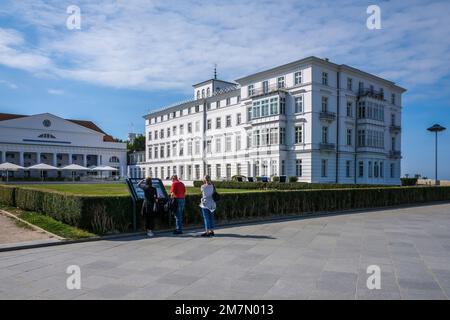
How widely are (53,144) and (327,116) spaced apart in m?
59.6

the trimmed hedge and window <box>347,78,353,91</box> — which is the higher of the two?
window <box>347,78,353,91</box>

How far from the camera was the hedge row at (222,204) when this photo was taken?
1138cm

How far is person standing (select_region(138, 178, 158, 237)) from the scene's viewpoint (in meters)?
11.4

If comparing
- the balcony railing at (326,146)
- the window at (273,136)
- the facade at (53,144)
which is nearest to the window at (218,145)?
the window at (273,136)

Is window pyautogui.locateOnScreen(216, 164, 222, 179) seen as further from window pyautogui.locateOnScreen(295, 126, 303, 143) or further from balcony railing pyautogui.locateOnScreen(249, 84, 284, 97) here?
window pyautogui.locateOnScreen(295, 126, 303, 143)

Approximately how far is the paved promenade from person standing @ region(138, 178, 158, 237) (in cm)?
83

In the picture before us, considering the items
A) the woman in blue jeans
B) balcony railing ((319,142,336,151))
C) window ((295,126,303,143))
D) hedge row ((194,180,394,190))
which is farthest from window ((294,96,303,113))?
the woman in blue jeans

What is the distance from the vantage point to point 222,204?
47.5 feet
